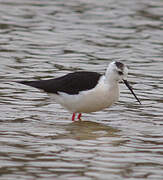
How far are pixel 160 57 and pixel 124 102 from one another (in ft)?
12.8

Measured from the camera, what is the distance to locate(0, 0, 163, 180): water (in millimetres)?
7582

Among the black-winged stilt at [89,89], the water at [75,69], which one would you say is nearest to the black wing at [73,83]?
the black-winged stilt at [89,89]

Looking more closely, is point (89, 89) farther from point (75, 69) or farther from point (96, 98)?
point (75, 69)

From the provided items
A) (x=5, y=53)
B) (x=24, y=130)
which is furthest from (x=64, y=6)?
(x=24, y=130)

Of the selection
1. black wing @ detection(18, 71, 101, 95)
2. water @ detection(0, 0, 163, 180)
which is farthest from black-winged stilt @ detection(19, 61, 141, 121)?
water @ detection(0, 0, 163, 180)

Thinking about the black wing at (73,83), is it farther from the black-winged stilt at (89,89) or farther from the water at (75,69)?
the water at (75,69)

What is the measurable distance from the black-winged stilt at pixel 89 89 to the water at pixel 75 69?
0.37 metres

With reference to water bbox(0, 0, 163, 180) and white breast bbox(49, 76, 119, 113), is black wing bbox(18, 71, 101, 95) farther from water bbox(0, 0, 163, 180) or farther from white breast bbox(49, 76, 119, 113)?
water bbox(0, 0, 163, 180)

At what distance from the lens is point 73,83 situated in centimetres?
1016

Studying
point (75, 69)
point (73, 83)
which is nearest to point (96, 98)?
point (73, 83)

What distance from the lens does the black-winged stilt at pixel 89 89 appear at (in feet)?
32.2

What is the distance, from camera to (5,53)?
15109 mm

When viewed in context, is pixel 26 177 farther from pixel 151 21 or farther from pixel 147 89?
pixel 151 21

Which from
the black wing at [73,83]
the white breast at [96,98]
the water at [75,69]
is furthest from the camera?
the black wing at [73,83]
